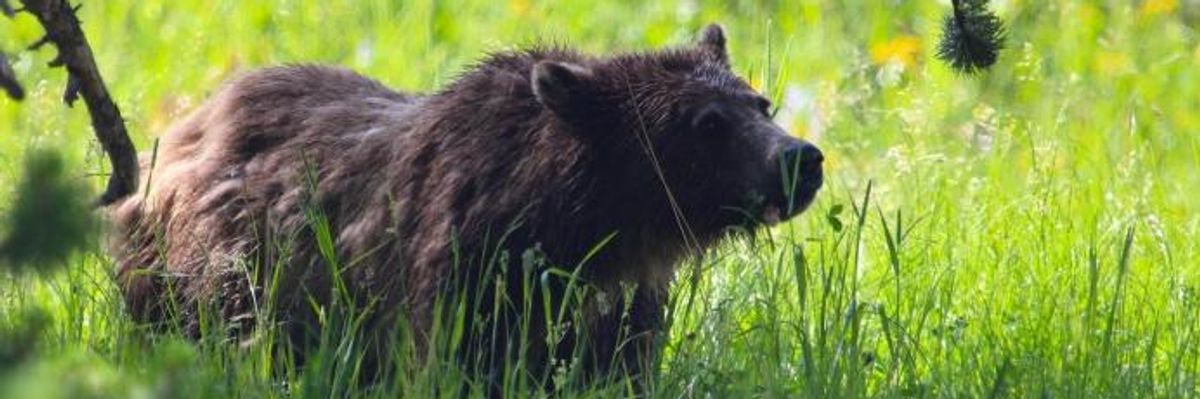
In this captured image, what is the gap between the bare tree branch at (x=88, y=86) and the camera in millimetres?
4035

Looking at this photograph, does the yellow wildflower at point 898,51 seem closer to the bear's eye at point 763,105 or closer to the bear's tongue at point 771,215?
the bear's eye at point 763,105

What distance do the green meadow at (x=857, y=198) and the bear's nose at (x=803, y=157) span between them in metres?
0.28

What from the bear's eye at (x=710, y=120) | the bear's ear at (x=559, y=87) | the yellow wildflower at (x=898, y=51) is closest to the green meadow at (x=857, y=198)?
the yellow wildflower at (x=898, y=51)

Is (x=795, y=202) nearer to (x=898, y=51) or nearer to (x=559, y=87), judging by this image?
(x=559, y=87)

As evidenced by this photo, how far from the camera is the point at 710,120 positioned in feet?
19.7

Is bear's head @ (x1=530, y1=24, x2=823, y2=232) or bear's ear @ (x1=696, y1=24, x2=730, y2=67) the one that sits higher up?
bear's ear @ (x1=696, y1=24, x2=730, y2=67)

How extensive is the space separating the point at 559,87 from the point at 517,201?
1.01 ft

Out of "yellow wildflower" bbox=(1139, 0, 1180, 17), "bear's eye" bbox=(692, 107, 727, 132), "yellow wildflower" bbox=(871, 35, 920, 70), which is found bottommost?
"bear's eye" bbox=(692, 107, 727, 132)

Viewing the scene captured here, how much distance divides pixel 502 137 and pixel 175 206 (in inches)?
43.8

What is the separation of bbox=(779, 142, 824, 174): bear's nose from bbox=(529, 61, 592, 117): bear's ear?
22.5 inches

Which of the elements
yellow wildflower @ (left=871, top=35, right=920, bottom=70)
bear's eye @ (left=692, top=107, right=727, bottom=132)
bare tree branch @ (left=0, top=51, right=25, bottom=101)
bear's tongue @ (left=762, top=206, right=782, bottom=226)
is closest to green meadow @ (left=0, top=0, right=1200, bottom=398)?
yellow wildflower @ (left=871, top=35, right=920, bottom=70)

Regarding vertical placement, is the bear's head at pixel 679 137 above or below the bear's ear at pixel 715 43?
below

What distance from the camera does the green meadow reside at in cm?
511

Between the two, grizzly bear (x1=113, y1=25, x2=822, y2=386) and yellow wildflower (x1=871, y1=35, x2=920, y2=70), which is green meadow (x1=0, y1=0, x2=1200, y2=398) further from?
grizzly bear (x1=113, y1=25, x2=822, y2=386)
